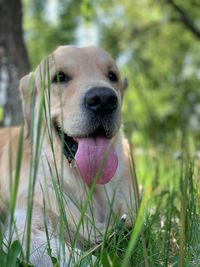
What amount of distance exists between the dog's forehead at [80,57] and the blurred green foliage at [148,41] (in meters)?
12.0

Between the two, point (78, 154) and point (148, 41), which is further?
point (148, 41)

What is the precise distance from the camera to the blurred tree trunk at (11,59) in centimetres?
663

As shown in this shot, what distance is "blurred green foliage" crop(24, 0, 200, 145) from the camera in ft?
58.8

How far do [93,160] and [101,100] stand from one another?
0.35 meters

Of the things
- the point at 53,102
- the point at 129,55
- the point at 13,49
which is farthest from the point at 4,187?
the point at 129,55

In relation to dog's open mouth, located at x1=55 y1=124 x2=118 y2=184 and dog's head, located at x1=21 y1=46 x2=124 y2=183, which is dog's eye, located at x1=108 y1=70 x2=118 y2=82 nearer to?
dog's head, located at x1=21 y1=46 x2=124 y2=183

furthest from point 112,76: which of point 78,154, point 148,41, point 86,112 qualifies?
point 148,41

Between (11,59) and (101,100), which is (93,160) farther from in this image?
(11,59)

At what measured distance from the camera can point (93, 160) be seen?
3.16 meters

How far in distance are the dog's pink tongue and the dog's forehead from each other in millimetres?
621

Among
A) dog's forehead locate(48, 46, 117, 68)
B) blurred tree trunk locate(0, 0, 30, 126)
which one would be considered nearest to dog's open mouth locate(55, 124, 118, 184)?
dog's forehead locate(48, 46, 117, 68)

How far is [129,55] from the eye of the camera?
20891 millimetres

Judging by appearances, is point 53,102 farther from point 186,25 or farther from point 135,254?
point 186,25

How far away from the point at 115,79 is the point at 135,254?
1772 mm
